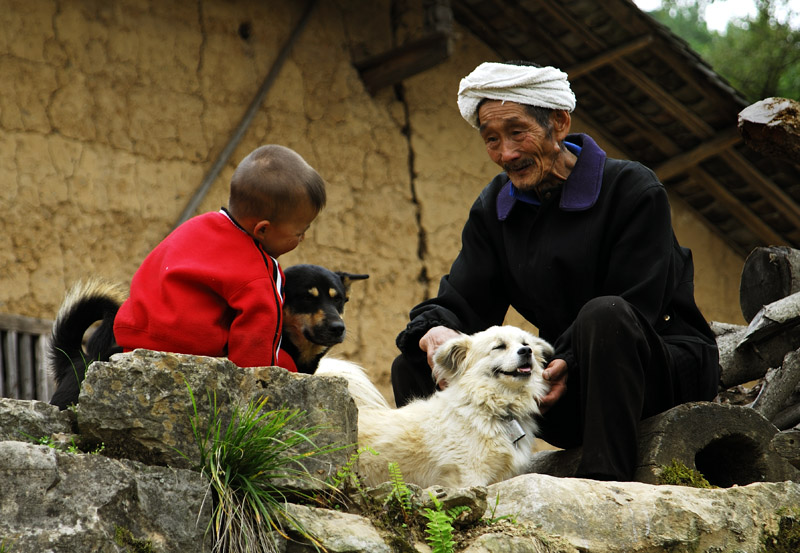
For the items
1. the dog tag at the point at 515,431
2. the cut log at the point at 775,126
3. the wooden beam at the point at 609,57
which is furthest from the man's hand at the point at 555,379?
the wooden beam at the point at 609,57

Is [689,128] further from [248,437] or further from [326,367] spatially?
[248,437]

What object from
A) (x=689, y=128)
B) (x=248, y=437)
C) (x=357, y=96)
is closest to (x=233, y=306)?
(x=248, y=437)

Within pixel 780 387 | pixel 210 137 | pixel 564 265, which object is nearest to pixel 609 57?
pixel 210 137

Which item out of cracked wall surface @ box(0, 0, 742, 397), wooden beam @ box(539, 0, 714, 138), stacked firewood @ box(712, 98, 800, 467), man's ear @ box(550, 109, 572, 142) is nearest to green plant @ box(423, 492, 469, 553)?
man's ear @ box(550, 109, 572, 142)

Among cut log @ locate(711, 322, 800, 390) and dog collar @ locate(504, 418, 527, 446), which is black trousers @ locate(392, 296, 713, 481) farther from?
cut log @ locate(711, 322, 800, 390)

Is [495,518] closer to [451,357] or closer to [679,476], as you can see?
[679,476]

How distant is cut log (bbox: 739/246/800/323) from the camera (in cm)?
579

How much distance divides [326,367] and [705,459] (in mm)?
1762

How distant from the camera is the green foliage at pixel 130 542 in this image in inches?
112

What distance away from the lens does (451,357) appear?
4.61 m

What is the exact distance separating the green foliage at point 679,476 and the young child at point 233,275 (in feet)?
A: 5.14

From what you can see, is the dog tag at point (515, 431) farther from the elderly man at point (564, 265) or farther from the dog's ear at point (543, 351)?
the dog's ear at point (543, 351)

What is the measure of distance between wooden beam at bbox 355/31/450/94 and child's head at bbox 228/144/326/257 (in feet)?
15.5

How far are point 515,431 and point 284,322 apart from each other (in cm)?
Result: 108
